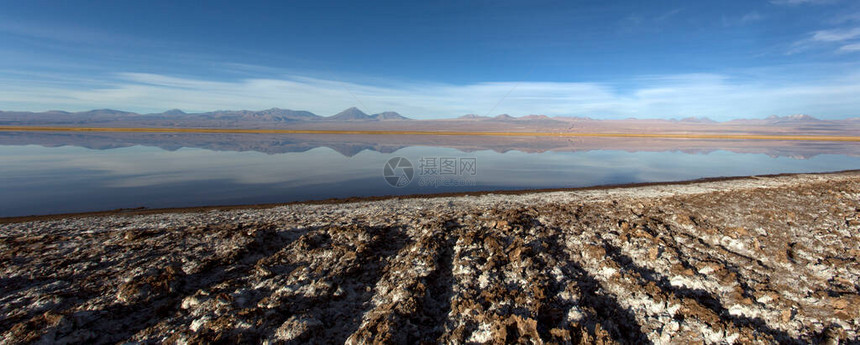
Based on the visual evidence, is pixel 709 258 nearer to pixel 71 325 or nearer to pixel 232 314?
pixel 232 314

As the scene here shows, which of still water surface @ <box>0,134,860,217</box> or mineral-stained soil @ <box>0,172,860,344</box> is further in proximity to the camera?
still water surface @ <box>0,134,860,217</box>

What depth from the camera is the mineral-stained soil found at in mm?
3283

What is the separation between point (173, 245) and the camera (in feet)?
16.5

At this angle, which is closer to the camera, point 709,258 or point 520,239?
point 709,258

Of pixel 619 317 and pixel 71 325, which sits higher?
pixel 71 325

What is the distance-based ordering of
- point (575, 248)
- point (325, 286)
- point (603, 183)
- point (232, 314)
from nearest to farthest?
1. point (232, 314)
2. point (325, 286)
3. point (575, 248)
4. point (603, 183)

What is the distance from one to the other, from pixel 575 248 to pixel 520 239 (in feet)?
2.54

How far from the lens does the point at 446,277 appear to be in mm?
4332

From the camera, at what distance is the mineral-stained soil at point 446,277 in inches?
129

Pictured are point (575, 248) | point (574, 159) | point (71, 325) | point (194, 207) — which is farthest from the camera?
point (574, 159)

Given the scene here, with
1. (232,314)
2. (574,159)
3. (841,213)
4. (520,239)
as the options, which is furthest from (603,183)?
(232,314)

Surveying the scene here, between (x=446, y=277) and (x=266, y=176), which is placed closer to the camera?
(x=446, y=277)

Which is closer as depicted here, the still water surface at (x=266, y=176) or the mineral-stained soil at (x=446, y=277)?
the mineral-stained soil at (x=446, y=277)

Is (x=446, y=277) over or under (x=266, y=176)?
under
